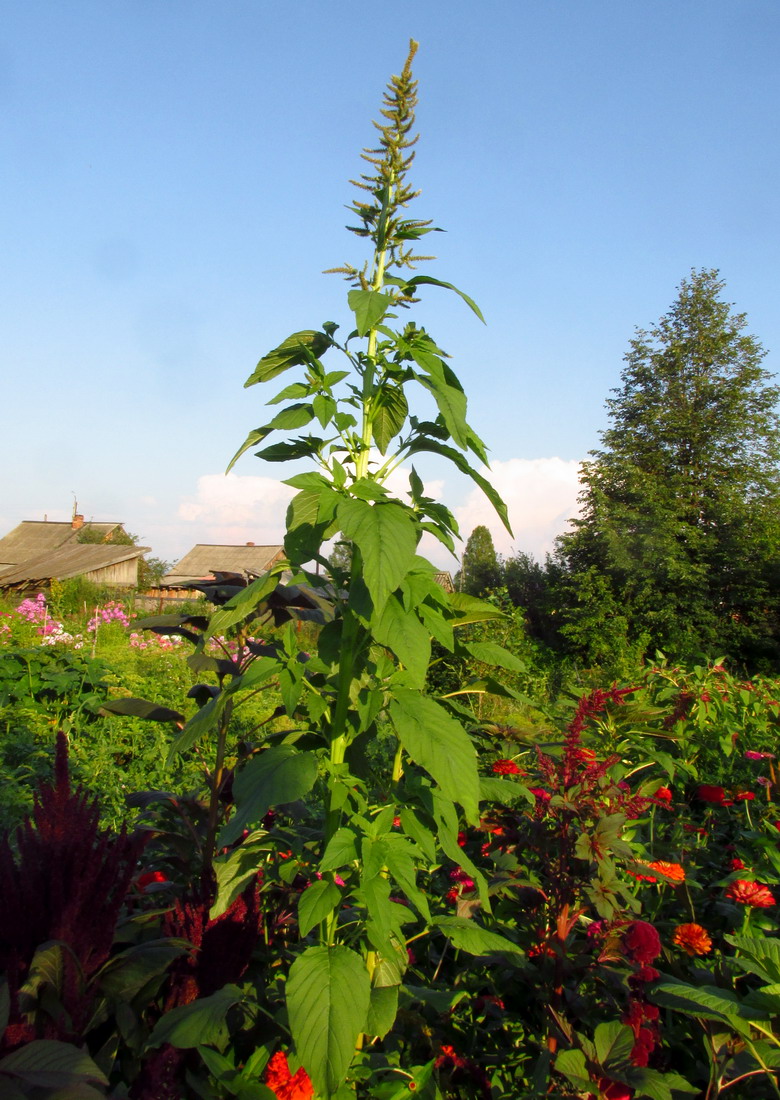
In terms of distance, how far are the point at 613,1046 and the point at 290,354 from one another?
1.41 metres

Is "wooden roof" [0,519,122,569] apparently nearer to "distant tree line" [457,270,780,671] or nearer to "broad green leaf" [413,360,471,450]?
"distant tree line" [457,270,780,671]

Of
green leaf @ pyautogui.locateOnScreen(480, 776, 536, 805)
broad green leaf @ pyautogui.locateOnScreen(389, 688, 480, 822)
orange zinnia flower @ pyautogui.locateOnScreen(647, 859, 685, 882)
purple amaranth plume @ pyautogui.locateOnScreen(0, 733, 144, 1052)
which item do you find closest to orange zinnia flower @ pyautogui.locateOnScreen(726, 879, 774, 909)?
orange zinnia flower @ pyautogui.locateOnScreen(647, 859, 685, 882)

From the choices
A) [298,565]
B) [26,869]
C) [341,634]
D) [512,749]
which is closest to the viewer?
[26,869]

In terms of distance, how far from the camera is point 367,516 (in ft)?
3.97

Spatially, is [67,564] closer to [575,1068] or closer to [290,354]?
[290,354]

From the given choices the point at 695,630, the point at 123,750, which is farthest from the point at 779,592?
the point at 123,750

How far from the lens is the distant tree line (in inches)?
699

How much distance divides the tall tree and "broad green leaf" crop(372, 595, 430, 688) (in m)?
16.8

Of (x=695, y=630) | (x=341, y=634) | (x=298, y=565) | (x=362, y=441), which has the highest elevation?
(x=362, y=441)

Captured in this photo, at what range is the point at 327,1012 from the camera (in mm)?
1150

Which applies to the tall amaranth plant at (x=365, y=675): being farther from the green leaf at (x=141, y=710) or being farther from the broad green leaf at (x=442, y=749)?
the green leaf at (x=141, y=710)

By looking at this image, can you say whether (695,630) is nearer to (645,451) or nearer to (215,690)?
(645,451)

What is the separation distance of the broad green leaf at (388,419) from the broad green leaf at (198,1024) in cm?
108

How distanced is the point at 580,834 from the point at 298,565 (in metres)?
0.92
